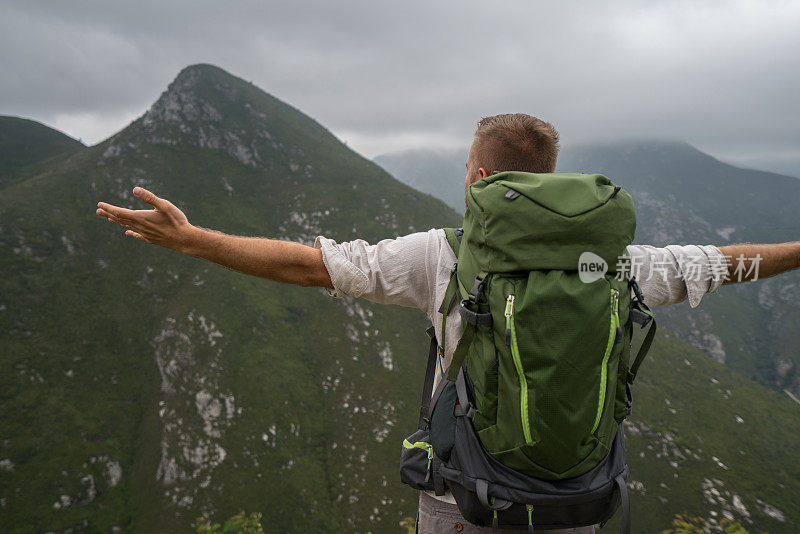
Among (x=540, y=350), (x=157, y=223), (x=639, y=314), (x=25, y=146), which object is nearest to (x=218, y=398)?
A: (x=157, y=223)

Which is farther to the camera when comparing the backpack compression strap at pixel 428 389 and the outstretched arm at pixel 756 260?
the outstretched arm at pixel 756 260

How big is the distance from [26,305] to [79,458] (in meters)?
22.1

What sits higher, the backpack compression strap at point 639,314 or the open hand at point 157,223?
the open hand at point 157,223

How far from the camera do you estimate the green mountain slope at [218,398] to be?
149 feet

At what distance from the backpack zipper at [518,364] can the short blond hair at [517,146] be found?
1.29 m

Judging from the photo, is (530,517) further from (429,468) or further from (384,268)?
(384,268)

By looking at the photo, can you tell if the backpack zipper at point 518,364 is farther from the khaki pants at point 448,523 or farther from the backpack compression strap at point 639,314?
the khaki pants at point 448,523

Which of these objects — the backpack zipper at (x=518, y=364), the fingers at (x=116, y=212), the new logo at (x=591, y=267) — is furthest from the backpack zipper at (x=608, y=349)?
the fingers at (x=116, y=212)

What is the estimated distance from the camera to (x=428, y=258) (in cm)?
299

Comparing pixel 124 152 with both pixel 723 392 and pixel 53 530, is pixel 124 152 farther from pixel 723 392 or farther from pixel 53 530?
pixel 723 392

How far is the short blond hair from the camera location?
3156 millimetres

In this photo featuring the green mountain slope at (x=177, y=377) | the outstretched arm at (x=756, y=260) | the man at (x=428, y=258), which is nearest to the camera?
the man at (x=428, y=258)

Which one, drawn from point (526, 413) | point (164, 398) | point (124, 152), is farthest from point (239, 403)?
point (124, 152)

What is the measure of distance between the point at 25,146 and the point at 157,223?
474 feet
